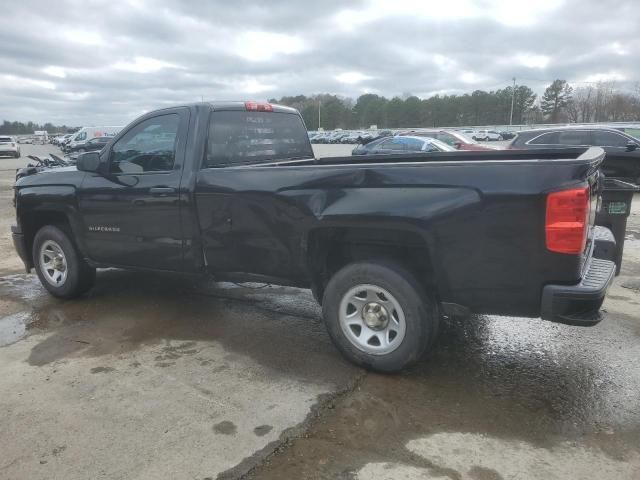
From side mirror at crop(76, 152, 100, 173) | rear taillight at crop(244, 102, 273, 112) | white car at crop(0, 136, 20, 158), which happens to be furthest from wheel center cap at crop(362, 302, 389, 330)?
white car at crop(0, 136, 20, 158)

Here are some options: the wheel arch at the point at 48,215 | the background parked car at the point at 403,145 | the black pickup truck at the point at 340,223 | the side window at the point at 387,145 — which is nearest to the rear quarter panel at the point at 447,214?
the black pickup truck at the point at 340,223

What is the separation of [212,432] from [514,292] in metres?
1.99

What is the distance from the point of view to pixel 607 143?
1279 centimetres

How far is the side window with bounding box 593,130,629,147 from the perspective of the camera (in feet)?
41.9

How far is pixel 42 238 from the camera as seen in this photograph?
5.56 metres

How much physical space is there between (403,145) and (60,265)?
1352 centimetres

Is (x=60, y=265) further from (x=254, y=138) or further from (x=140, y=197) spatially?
(x=254, y=138)

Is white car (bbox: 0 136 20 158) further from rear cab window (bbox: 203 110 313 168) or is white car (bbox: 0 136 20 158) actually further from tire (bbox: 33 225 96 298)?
rear cab window (bbox: 203 110 313 168)

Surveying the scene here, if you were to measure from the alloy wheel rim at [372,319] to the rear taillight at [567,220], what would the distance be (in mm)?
1082

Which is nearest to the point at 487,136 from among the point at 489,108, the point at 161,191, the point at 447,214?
the point at 489,108

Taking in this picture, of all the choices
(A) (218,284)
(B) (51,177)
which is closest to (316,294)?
(A) (218,284)

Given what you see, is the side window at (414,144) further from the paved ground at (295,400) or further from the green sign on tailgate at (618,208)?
the paved ground at (295,400)

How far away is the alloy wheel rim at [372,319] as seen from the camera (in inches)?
143

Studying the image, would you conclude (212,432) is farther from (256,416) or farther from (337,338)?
(337,338)
